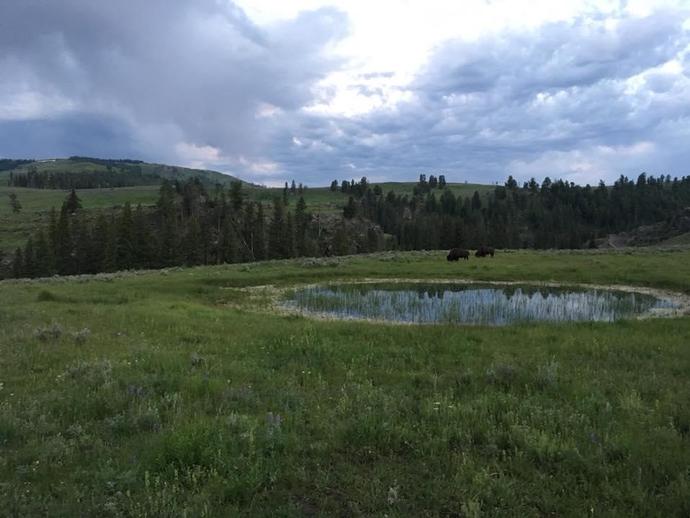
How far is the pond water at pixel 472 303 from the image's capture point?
22.6 m

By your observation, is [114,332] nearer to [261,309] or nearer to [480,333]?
[261,309]

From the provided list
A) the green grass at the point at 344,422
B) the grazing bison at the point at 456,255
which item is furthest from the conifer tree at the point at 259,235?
the green grass at the point at 344,422

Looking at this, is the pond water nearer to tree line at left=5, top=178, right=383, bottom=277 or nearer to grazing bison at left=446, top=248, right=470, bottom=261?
grazing bison at left=446, top=248, right=470, bottom=261

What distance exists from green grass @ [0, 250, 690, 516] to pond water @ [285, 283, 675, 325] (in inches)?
215

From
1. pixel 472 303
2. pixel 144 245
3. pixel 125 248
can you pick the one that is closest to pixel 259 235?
pixel 144 245

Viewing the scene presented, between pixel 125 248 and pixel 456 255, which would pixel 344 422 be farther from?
pixel 125 248

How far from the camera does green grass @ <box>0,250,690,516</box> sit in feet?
20.3

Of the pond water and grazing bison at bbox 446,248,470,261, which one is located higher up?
grazing bison at bbox 446,248,470,261

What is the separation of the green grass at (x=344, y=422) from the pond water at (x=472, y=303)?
18.0ft

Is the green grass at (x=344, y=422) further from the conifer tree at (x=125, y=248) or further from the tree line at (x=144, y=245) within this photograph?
the tree line at (x=144, y=245)

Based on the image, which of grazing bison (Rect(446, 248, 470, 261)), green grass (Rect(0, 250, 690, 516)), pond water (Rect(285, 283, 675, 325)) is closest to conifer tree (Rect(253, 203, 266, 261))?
grazing bison (Rect(446, 248, 470, 261))

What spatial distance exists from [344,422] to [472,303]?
19057mm

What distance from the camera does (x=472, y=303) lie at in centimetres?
2631

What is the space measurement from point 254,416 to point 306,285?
26.4 metres
